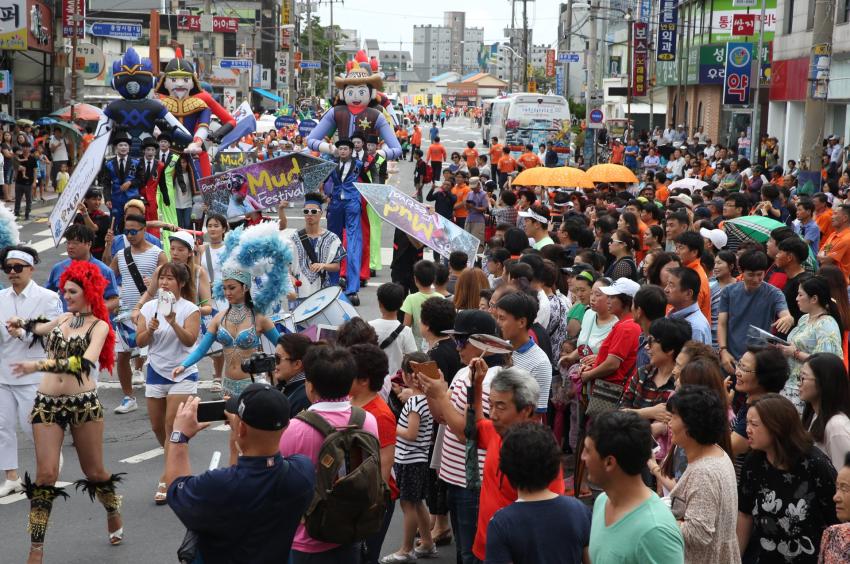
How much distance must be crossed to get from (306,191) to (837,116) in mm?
22911

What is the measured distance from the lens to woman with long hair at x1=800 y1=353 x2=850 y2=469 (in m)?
5.34

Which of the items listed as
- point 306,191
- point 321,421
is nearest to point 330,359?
point 321,421

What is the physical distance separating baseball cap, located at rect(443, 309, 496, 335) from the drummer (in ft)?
15.3

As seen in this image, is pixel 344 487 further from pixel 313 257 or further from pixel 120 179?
pixel 120 179

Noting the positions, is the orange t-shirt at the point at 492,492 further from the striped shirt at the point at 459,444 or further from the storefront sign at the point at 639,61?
the storefront sign at the point at 639,61

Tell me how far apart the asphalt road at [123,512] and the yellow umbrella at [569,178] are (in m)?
7.24

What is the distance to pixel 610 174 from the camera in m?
17.0

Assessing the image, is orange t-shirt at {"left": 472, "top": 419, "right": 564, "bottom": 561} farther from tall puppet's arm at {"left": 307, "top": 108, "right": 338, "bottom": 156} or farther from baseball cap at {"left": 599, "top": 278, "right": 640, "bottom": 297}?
tall puppet's arm at {"left": 307, "top": 108, "right": 338, "bottom": 156}

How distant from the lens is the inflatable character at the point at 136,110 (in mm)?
16484

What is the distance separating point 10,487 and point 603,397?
13.9ft

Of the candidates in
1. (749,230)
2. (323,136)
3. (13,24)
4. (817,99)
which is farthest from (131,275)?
(13,24)

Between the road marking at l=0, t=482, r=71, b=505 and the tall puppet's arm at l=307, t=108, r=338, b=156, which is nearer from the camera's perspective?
the road marking at l=0, t=482, r=71, b=505

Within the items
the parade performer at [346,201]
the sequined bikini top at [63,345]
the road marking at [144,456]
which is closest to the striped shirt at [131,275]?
the road marking at [144,456]

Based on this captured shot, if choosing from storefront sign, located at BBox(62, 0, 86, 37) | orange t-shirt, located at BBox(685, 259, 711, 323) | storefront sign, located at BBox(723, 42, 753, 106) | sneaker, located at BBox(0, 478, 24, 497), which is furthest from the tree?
sneaker, located at BBox(0, 478, 24, 497)
